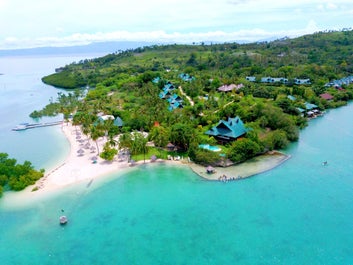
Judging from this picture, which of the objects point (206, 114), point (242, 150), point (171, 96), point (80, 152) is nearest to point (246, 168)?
point (242, 150)

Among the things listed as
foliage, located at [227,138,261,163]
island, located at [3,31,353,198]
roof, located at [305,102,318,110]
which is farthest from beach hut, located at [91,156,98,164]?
roof, located at [305,102,318,110]

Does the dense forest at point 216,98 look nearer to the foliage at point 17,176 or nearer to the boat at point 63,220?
the foliage at point 17,176

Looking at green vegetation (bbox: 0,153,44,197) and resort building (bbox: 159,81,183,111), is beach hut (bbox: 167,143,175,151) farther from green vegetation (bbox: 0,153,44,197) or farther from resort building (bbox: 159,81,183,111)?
resort building (bbox: 159,81,183,111)

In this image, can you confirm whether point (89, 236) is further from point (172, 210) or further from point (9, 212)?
point (9, 212)

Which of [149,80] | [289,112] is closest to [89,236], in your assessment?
[289,112]

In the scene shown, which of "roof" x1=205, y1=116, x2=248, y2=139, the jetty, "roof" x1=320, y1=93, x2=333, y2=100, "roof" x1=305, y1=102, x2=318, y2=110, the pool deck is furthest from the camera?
"roof" x1=320, y1=93, x2=333, y2=100

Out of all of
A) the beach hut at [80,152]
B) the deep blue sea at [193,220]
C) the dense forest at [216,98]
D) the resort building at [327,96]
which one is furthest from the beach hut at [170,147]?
the resort building at [327,96]
